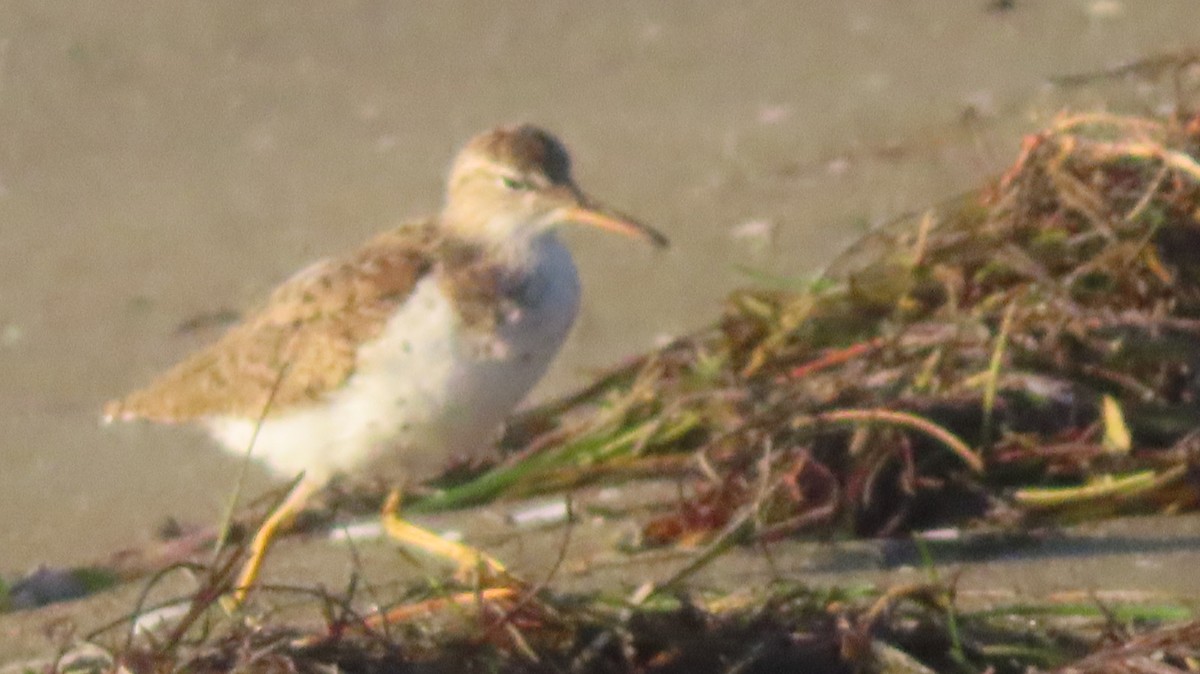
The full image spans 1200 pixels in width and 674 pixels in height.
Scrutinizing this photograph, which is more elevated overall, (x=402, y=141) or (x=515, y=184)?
(x=402, y=141)

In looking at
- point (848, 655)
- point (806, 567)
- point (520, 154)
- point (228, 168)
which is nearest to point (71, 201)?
point (228, 168)

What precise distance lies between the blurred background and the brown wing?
0.25m

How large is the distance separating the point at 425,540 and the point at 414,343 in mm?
413

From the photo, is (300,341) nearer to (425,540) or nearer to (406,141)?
(425,540)

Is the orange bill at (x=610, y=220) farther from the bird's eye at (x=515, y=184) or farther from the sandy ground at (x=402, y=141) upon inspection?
the sandy ground at (x=402, y=141)

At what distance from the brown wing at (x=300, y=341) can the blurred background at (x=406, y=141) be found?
251 millimetres

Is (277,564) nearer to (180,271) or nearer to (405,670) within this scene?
(405,670)

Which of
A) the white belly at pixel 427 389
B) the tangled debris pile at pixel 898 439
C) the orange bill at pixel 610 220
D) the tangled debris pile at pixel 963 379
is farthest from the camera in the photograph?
the orange bill at pixel 610 220

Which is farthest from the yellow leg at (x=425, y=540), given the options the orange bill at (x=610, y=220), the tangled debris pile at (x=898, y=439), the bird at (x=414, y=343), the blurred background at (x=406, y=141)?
the orange bill at (x=610, y=220)

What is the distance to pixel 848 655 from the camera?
3.27 metres

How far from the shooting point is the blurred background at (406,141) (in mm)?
5703

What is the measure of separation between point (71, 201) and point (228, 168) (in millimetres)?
539

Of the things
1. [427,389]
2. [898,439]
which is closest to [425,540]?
[427,389]

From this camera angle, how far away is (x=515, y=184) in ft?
15.6
